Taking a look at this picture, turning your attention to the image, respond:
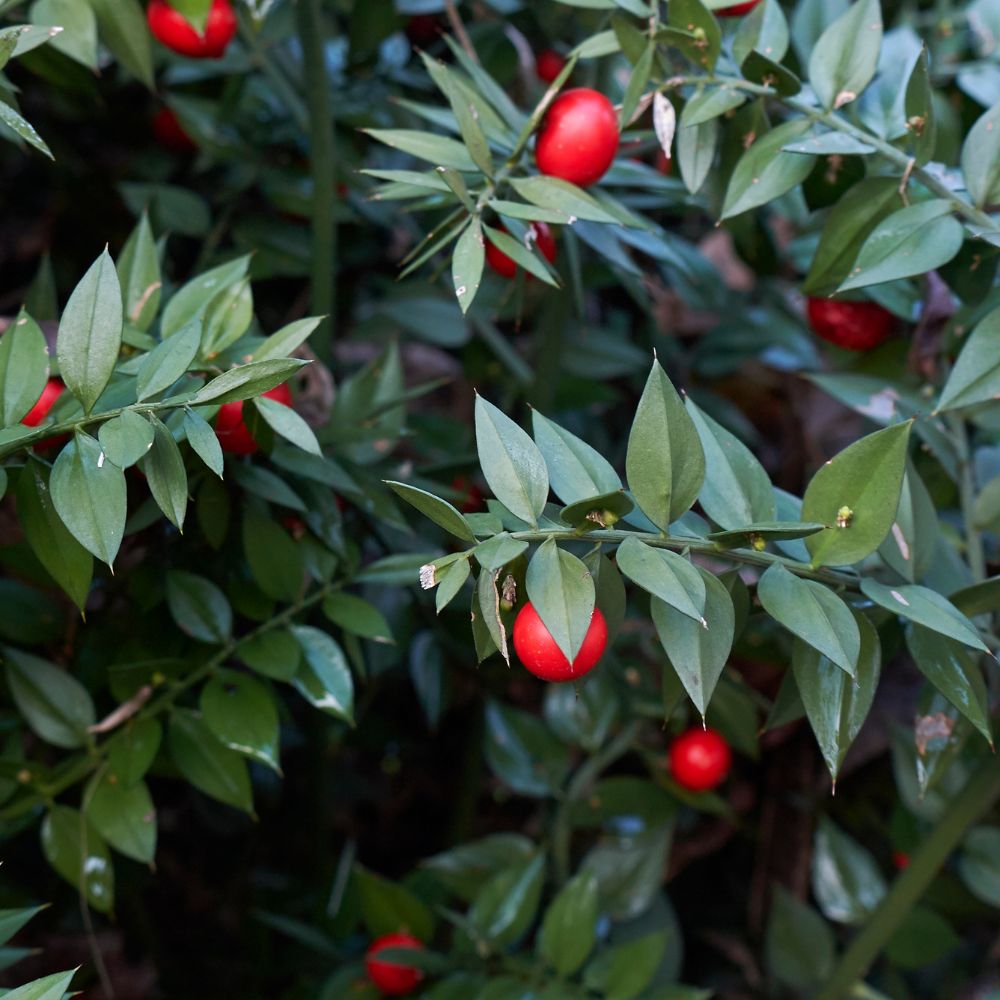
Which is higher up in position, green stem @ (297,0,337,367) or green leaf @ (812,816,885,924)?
green stem @ (297,0,337,367)

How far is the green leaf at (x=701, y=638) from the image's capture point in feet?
2.06

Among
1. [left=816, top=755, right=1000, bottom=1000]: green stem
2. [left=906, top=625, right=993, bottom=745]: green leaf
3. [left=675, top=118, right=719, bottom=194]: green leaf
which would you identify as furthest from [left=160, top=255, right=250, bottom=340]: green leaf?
[left=816, top=755, right=1000, bottom=1000]: green stem

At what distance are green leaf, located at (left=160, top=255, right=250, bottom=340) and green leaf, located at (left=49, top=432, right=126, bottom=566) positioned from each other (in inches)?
8.4

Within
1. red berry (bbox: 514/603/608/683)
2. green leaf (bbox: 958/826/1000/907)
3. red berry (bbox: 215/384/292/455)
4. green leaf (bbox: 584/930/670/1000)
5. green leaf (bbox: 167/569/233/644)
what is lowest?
green leaf (bbox: 958/826/1000/907)

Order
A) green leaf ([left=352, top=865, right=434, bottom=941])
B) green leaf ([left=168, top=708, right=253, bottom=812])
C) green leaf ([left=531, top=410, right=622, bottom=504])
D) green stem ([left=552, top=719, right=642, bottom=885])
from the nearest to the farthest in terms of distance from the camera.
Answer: green leaf ([left=531, top=410, right=622, bottom=504])
green leaf ([left=168, top=708, right=253, bottom=812])
green leaf ([left=352, top=865, right=434, bottom=941])
green stem ([left=552, top=719, right=642, bottom=885])

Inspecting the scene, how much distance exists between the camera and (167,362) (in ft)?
2.30

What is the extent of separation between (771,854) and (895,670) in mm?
348

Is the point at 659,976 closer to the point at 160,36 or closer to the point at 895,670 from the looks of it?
the point at 895,670

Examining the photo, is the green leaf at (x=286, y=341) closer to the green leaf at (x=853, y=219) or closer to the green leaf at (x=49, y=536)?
the green leaf at (x=49, y=536)

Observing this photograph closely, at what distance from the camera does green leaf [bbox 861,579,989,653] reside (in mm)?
666

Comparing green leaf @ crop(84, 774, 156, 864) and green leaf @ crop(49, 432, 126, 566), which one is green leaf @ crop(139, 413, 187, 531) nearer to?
green leaf @ crop(49, 432, 126, 566)

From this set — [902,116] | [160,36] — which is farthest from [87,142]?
[902,116]

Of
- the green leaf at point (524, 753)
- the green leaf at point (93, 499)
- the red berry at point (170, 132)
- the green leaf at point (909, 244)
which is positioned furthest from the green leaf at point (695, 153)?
the red berry at point (170, 132)

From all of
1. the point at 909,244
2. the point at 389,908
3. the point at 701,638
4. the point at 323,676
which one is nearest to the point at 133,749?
the point at 323,676
